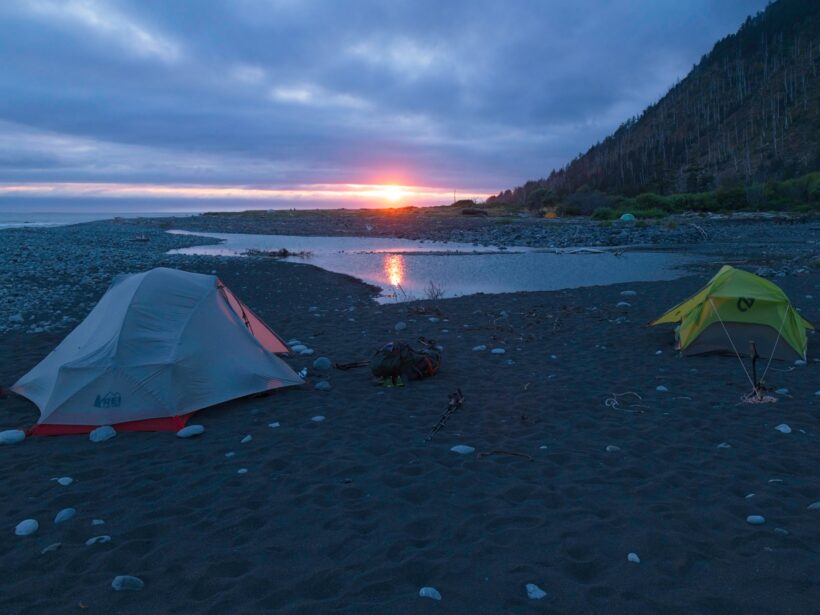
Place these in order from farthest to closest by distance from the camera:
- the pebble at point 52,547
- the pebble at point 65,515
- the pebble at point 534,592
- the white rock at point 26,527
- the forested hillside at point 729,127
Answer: the forested hillside at point 729,127
the pebble at point 65,515
the white rock at point 26,527
the pebble at point 52,547
the pebble at point 534,592

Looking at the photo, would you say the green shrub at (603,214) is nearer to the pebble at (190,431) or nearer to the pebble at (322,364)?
the pebble at (322,364)

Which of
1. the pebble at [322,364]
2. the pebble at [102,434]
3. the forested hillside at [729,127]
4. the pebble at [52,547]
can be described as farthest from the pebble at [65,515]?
the forested hillside at [729,127]

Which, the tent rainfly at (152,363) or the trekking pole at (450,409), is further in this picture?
the tent rainfly at (152,363)

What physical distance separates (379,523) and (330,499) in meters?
0.53

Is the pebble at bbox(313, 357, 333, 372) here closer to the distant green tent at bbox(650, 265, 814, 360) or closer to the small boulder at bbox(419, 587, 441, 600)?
the small boulder at bbox(419, 587, 441, 600)

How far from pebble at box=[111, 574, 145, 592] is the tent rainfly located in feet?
8.63

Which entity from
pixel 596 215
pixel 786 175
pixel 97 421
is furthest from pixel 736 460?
pixel 786 175

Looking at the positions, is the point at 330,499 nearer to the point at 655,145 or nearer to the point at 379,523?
the point at 379,523

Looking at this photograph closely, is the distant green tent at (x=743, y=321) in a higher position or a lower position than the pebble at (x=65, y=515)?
higher

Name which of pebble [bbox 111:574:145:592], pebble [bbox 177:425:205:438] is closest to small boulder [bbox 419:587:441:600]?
pebble [bbox 111:574:145:592]

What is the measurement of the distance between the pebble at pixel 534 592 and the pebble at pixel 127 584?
7.28 feet

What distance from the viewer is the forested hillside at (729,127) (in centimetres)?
6675

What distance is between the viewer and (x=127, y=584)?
335cm

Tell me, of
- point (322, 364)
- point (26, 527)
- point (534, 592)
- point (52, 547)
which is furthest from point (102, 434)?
point (534, 592)
